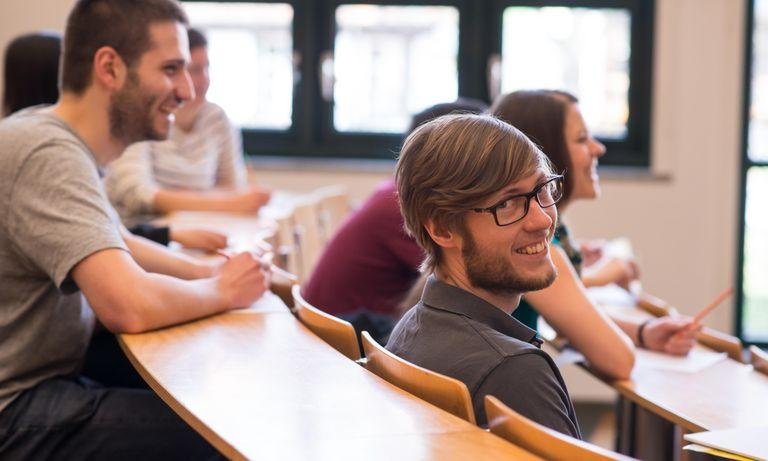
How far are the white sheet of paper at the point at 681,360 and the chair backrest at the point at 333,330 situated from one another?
0.89 m

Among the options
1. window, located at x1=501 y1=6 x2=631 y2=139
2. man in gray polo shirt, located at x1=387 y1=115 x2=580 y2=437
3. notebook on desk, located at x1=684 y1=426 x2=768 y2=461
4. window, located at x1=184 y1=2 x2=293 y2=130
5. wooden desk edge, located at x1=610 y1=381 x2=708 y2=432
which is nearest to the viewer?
notebook on desk, located at x1=684 y1=426 x2=768 y2=461

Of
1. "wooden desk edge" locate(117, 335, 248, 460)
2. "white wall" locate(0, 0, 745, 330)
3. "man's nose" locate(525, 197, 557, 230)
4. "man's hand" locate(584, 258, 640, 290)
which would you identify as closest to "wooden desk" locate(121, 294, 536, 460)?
"wooden desk edge" locate(117, 335, 248, 460)

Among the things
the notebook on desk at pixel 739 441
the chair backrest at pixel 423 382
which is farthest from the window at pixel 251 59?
the notebook on desk at pixel 739 441

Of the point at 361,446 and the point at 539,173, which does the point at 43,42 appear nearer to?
the point at 539,173

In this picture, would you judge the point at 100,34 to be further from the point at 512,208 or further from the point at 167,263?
the point at 512,208

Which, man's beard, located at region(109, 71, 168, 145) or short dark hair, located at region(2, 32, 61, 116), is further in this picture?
short dark hair, located at region(2, 32, 61, 116)

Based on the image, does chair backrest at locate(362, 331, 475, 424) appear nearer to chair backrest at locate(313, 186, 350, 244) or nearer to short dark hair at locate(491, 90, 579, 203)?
short dark hair at locate(491, 90, 579, 203)

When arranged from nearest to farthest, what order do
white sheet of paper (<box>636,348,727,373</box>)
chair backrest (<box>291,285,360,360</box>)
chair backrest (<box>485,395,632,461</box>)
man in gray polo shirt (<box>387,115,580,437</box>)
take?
chair backrest (<box>485,395,632,461</box>) → man in gray polo shirt (<box>387,115,580,437</box>) → chair backrest (<box>291,285,360,360</box>) → white sheet of paper (<box>636,348,727,373</box>)

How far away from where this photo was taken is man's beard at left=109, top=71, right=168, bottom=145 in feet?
7.93

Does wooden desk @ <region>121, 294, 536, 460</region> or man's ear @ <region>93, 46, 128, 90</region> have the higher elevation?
man's ear @ <region>93, 46, 128, 90</region>

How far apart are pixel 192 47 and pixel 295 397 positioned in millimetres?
2604

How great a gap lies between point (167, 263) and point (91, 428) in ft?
1.93

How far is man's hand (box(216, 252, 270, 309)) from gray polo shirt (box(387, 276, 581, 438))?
1.83ft

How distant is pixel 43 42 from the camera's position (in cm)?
306
